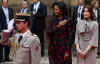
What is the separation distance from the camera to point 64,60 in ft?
28.0

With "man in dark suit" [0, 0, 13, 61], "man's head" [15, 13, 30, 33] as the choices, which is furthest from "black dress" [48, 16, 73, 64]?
"man in dark suit" [0, 0, 13, 61]

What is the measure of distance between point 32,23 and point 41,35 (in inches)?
23.9

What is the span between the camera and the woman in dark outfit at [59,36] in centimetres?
834

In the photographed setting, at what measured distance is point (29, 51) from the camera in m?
6.61

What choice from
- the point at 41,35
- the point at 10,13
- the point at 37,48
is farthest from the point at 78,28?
the point at 41,35

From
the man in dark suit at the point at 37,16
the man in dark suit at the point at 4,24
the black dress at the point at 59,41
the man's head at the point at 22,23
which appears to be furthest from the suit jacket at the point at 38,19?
the man's head at the point at 22,23

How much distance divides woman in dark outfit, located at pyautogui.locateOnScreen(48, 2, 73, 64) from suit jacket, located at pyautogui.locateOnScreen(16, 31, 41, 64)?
5.81 ft

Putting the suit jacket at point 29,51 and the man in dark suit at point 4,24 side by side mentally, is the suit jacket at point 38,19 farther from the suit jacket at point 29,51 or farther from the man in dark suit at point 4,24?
the suit jacket at point 29,51

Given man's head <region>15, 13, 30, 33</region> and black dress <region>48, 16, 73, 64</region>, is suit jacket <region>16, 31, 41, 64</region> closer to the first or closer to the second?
man's head <region>15, 13, 30, 33</region>

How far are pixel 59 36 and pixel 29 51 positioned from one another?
6.26ft

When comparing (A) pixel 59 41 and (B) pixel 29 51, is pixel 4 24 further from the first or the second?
(B) pixel 29 51

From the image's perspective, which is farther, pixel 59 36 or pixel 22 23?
pixel 59 36

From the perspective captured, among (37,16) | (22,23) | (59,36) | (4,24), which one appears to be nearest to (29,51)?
(22,23)

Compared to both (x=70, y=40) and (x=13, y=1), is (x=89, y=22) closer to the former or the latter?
Answer: (x=70, y=40)
